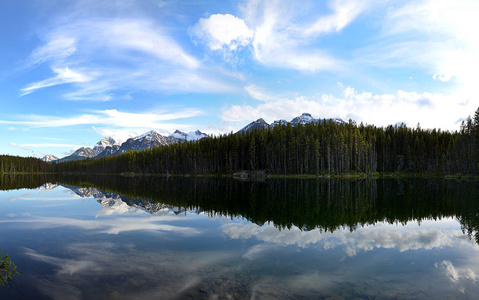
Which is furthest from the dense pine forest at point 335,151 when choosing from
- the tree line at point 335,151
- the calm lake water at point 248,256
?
the calm lake water at point 248,256

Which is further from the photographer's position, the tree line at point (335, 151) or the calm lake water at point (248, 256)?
the tree line at point (335, 151)

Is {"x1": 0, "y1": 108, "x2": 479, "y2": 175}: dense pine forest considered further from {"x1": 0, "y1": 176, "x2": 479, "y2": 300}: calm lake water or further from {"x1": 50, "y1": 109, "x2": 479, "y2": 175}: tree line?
{"x1": 0, "y1": 176, "x2": 479, "y2": 300}: calm lake water

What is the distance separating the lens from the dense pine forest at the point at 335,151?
10856cm

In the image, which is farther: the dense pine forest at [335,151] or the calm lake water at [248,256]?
the dense pine forest at [335,151]

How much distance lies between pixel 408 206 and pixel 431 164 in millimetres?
125238

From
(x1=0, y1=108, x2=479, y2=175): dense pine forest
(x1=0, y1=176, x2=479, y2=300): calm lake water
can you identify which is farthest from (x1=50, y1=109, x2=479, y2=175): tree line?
(x1=0, y1=176, x2=479, y2=300): calm lake water

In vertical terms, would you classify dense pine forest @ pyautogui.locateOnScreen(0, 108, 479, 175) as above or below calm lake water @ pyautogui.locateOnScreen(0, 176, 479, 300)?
above

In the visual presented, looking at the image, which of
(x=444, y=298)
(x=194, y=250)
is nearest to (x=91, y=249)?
(x=194, y=250)

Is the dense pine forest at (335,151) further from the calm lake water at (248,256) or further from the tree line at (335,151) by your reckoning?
the calm lake water at (248,256)

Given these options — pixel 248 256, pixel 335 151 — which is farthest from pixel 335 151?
pixel 248 256

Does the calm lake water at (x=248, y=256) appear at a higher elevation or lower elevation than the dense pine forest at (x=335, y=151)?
lower

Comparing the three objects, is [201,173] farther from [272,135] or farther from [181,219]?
[181,219]

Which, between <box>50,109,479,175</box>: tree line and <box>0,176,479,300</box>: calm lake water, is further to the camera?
<box>50,109,479,175</box>: tree line

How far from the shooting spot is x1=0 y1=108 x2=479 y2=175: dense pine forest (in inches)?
4274
